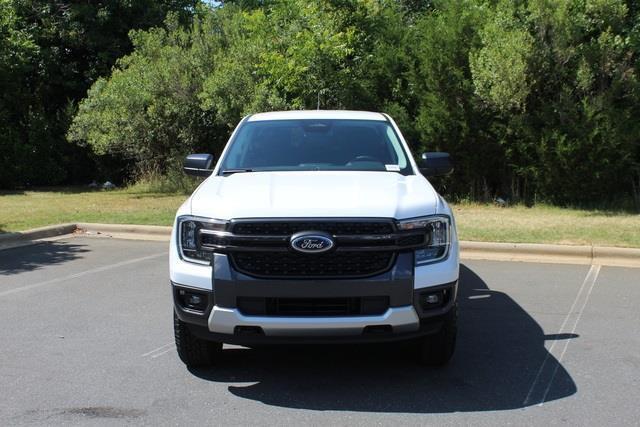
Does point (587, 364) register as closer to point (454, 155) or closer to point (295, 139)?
point (295, 139)

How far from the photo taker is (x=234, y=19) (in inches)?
703

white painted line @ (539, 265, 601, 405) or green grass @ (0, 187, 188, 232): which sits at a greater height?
white painted line @ (539, 265, 601, 405)

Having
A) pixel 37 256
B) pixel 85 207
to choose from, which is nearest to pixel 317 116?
pixel 37 256

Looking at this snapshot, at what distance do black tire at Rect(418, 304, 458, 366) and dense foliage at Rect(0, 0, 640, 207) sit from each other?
924cm

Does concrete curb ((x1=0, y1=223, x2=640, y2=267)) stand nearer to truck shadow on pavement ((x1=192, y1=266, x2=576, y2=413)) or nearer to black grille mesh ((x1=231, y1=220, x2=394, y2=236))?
truck shadow on pavement ((x1=192, y1=266, x2=576, y2=413))

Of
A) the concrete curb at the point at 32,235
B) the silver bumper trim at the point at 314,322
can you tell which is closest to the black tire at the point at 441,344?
the silver bumper trim at the point at 314,322

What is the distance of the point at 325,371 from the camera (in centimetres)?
491

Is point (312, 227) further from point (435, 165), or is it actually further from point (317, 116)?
point (317, 116)

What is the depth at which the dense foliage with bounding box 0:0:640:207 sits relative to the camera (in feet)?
42.9

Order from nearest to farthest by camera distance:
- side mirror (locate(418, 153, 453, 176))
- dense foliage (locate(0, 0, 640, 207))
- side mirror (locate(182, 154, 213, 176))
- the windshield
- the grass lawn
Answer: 1. the windshield
2. side mirror (locate(418, 153, 453, 176))
3. side mirror (locate(182, 154, 213, 176))
4. the grass lawn
5. dense foliage (locate(0, 0, 640, 207))

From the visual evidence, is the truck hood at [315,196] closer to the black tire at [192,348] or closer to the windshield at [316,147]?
the windshield at [316,147]

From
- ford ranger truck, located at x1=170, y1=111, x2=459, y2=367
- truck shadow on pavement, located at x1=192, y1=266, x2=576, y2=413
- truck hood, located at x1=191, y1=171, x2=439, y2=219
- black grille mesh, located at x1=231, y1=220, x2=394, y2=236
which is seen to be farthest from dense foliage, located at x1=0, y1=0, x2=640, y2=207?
black grille mesh, located at x1=231, y1=220, x2=394, y2=236

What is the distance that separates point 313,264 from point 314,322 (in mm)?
358

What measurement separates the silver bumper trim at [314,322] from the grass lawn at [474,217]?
6.09 metres
